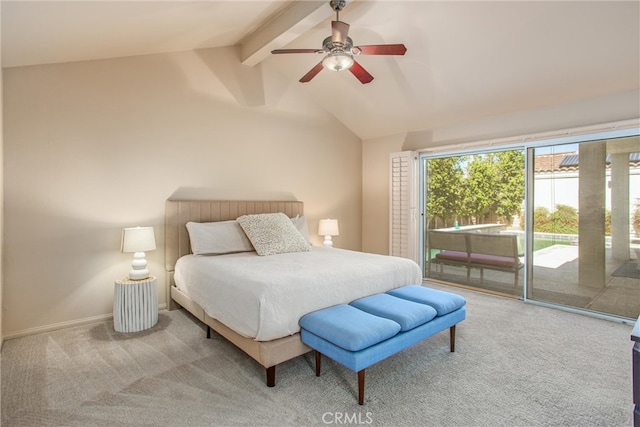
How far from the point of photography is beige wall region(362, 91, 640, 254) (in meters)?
3.46

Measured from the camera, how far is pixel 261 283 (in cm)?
232

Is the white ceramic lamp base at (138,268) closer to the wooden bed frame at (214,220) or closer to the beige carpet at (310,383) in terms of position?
the wooden bed frame at (214,220)

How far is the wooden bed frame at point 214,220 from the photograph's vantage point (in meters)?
2.21

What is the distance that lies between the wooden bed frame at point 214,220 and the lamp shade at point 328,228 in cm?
36

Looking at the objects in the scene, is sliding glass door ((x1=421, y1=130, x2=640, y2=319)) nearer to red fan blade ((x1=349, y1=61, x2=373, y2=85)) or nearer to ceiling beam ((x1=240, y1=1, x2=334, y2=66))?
red fan blade ((x1=349, y1=61, x2=373, y2=85))

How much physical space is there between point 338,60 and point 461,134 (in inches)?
104

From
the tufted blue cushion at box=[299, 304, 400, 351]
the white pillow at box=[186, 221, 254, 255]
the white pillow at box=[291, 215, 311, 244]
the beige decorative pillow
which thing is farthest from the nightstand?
the white pillow at box=[291, 215, 311, 244]

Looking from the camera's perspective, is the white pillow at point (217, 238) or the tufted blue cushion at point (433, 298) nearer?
the tufted blue cushion at point (433, 298)

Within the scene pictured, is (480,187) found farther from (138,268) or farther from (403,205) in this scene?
(138,268)

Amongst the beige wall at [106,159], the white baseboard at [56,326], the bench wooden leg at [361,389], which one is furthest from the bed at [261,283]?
the white baseboard at [56,326]

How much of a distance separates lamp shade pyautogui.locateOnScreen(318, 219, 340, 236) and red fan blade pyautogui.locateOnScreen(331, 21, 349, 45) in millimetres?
2822

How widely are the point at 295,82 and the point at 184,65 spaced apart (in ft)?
5.28

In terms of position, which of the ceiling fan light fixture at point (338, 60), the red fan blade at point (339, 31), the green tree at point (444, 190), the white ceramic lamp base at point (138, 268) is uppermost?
the red fan blade at point (339, 31)

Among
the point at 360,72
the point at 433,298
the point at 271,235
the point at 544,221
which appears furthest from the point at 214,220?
the point at 544,221
